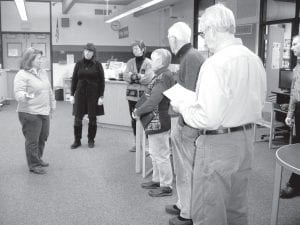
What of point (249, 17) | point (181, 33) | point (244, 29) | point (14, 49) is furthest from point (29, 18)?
point (181, 33)

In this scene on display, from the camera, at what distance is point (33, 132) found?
3.89 meters

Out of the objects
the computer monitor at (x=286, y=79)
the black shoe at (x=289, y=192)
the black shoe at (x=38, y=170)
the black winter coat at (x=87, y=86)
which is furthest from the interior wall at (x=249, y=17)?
the black shoe at (x=38, y=170)

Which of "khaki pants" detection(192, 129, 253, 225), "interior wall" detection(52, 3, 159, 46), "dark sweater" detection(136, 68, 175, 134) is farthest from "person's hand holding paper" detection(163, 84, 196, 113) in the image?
"interior wall" detection(52, 3, 159, 46)

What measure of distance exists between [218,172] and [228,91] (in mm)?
414

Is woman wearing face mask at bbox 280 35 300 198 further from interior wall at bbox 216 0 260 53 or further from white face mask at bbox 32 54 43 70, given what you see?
interior wall at bbox 216 0 260 53

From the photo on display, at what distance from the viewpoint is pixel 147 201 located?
3316 mm

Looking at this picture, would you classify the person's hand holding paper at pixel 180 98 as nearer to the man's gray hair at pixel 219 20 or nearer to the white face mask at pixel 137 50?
the man's gray hair at pixel 219 20

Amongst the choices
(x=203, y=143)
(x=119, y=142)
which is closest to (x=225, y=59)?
(x=203, y=143)

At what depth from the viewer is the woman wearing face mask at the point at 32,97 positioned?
3785mm

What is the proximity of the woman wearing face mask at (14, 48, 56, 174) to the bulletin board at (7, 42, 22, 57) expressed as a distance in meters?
8.13

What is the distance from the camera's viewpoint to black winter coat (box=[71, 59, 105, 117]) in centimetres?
489

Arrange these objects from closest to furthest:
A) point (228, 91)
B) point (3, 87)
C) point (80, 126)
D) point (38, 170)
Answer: point (228, 91) → point (38, 170) → point (80, 126) → point (3, 87)

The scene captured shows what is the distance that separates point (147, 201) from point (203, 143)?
164 centimetres

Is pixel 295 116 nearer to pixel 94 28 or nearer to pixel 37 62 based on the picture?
pixel 37 62
